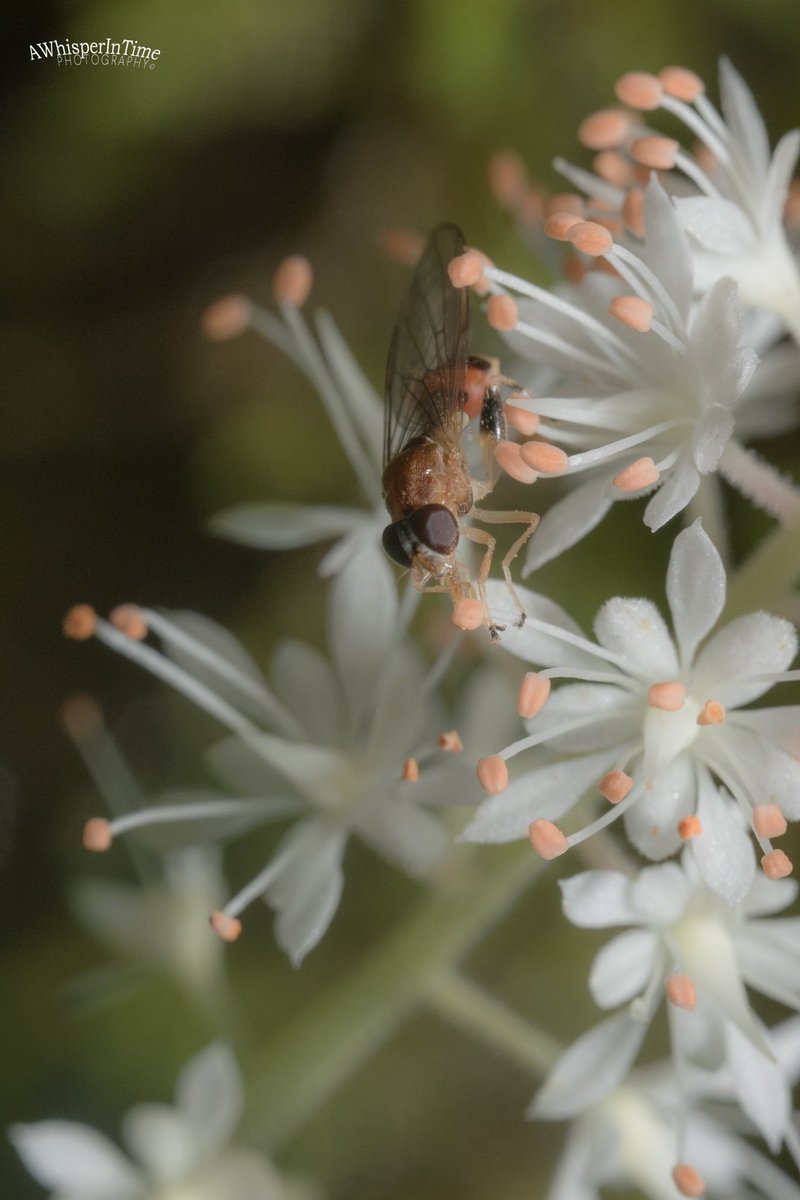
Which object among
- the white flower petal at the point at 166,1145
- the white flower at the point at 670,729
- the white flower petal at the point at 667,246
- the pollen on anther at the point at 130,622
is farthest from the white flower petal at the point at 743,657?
the white flower petal at the point at 166,1145

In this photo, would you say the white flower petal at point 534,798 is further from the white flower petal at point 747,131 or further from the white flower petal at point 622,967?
the white flower petal at point 747,131

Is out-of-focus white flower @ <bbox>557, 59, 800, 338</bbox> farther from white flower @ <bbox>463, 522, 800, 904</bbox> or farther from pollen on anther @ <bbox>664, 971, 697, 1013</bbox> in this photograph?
pollen on anther @ <bbox>664, 971, 697, 1013</bbox>

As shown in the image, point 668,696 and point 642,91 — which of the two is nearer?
point 668,696

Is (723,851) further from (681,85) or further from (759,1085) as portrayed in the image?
(681,85)

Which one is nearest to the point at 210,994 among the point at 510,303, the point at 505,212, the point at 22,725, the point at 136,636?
the point at 136,636

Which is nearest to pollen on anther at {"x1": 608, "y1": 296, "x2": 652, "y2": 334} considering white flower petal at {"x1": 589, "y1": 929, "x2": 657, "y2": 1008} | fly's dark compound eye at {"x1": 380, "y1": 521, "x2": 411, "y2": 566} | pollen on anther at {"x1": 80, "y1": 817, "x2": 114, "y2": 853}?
fly's dark compound eye at {"x1": 380, "y1": 521, "x2": 411, "y2": 566}

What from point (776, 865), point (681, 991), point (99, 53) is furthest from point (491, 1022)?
point (99, 53)

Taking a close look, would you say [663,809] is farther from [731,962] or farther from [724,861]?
[731,962]
